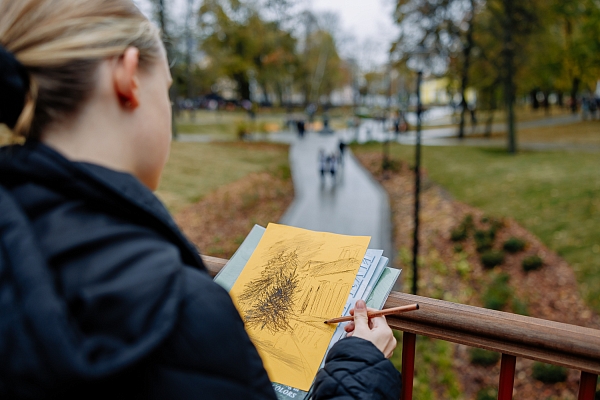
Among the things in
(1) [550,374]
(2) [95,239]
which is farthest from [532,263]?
Result: (2) [95,239]

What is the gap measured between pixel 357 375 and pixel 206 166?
62.1 feet

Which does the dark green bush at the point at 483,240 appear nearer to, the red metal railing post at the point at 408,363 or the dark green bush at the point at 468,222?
the dark green bush at the point at 468,222

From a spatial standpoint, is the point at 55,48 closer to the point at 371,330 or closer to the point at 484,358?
the point at 371,330

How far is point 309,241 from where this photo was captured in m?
1.53

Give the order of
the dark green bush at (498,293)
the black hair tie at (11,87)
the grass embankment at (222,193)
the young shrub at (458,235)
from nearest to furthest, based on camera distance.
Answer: the black hair tie at (11,87) → the dark green bush at (498,293) → the young shrub at (458,235) → the grass embankment at (222,193)

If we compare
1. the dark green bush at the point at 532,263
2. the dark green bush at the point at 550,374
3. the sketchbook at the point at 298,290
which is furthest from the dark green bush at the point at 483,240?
the sketchbook at the point at 298,290

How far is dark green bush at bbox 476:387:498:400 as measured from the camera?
5.82 m

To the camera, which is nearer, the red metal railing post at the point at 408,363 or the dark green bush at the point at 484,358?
the red metal railing post at the point at 408,363

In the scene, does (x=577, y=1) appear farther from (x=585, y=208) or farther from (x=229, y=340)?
(x=229, y=340)

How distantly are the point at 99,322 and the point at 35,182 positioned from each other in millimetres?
250

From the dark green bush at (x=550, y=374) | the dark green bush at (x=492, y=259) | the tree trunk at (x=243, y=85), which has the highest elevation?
the tree trunk at (x=243, y=85)

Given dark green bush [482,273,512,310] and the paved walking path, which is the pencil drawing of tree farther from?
the paved walking path

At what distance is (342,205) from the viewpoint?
47.0 feet

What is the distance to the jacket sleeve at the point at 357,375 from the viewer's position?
1.05 m
